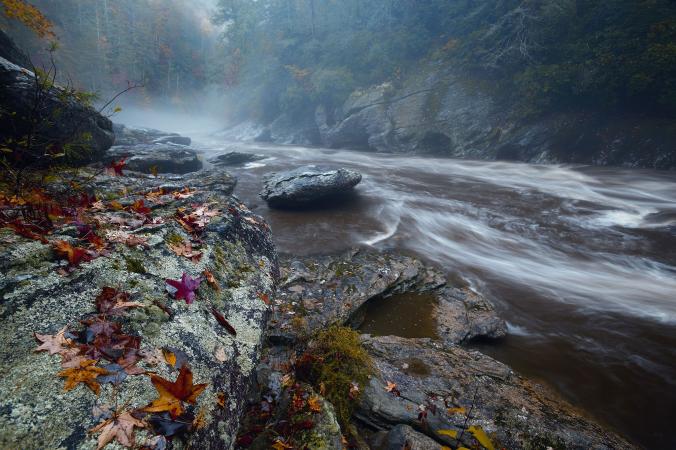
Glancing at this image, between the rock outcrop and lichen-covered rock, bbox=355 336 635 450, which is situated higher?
the rock outcrop

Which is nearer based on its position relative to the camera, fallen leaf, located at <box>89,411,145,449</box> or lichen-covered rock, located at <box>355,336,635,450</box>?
fallen leaf, located at <box>89,411,145,449</box>

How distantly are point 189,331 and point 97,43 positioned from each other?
49.8 metres

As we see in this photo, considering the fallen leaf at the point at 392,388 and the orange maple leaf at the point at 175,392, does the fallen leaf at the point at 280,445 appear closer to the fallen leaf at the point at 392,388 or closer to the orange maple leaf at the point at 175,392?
the orange maple leaf at the point at 175,392

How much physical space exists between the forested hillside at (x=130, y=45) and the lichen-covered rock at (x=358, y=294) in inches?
1222

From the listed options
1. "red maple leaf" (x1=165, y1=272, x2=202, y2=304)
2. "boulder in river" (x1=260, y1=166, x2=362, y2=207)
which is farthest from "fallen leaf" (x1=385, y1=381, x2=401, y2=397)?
"boulder in river" (x1=260, y1=166, x2=362, y2=207)

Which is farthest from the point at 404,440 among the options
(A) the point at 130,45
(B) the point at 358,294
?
(A) the point at 130,45

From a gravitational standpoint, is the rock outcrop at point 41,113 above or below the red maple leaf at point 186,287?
above

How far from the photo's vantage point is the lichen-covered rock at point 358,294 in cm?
405

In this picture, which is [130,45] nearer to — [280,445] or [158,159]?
[158,159]

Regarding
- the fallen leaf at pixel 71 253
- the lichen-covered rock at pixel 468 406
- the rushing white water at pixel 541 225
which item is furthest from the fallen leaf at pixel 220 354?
the rushing white water at pixel 541 225

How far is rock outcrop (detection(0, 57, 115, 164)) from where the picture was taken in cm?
444

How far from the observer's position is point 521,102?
660 inches

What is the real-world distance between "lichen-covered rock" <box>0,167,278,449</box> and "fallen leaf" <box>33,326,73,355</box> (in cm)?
3

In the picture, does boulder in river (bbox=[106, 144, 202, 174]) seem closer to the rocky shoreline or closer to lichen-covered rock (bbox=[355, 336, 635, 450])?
the rocky shoreline
